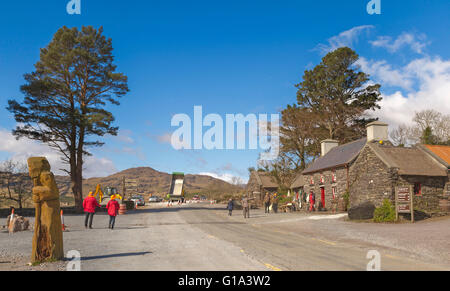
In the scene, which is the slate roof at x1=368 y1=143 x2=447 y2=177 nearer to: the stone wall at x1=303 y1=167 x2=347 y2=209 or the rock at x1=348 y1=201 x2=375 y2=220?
the rock at x1=348 y1=201 x2=375 y2=220

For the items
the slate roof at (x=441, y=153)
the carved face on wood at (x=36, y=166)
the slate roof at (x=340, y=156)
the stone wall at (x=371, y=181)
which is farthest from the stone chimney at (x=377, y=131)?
the carved face on wood at (x=36, y=166)

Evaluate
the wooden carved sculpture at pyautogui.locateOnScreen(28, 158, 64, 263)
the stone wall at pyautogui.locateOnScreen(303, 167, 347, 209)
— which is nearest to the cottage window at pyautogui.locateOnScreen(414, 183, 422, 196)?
the stone wall at pyautogui.locateOnScreen(303, 167, 347, 209)

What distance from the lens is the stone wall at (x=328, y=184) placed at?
103 ft

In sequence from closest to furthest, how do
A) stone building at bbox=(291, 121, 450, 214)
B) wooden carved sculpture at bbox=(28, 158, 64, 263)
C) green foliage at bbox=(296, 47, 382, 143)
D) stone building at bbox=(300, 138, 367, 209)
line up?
1. wooden carved sculpture at bbox=(28, 158, 64, 263)
2. stone building at bbox=(291, 121, 450, 214)
3. stone building at bbox=(300, 138, 367, 209)
4. green foliage at bbox=(296, 47, 382, 143)

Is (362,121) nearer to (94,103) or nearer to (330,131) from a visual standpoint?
(330,131)

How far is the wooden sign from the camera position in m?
21.4

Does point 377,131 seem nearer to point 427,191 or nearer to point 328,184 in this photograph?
point 328,184

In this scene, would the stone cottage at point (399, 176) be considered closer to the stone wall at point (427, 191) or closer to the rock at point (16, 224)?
the stone wall at point (427, 191)

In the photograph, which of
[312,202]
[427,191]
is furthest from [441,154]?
[312,202]

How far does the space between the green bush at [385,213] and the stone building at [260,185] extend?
30814 mm

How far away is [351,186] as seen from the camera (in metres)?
29.3

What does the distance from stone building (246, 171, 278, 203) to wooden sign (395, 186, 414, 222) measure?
31910mm

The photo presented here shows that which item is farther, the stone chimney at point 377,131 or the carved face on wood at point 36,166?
the stone chimney at point 377,131

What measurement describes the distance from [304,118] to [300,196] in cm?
1416
